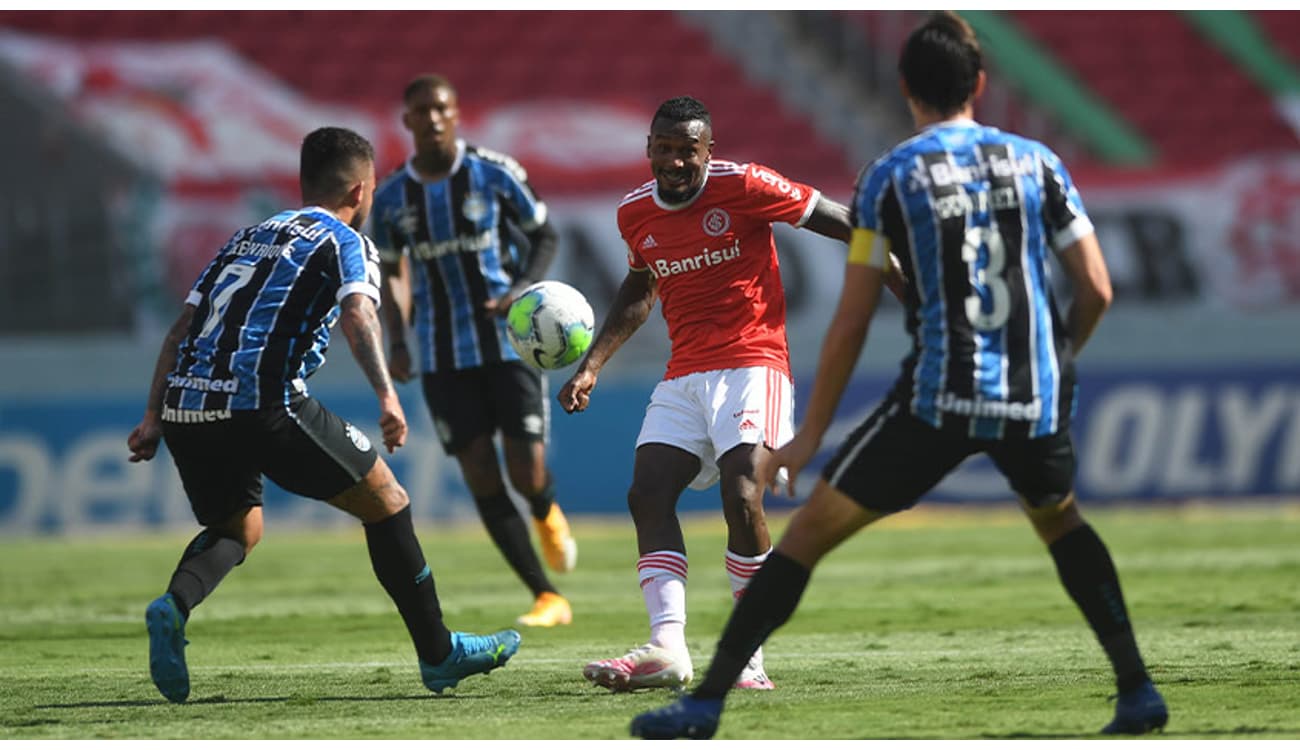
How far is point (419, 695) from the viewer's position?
6.64 meters

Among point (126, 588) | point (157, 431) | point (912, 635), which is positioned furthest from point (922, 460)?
point (126, 588)

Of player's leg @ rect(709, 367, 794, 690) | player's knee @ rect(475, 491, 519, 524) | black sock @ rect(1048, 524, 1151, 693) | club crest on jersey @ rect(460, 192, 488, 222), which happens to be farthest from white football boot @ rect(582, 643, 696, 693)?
club crest on jersey @ rect(460, 192, 488, 222)

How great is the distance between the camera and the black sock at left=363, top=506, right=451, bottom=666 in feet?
21.4

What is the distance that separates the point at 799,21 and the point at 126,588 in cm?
1299

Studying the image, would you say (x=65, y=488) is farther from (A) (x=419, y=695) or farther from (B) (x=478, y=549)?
(A) (x=419, y=695)

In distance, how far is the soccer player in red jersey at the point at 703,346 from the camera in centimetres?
666

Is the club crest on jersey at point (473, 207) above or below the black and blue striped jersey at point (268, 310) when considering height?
above

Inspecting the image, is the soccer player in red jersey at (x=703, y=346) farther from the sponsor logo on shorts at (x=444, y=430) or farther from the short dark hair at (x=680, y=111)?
the sponsor logo on shorts at (x=444, y=430)

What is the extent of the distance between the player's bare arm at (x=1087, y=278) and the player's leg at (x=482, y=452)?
A: 4.38 metres

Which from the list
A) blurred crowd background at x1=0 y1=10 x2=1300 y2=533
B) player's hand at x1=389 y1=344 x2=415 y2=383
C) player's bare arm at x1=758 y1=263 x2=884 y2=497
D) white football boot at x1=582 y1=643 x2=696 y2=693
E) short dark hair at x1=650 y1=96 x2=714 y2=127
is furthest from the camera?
blurred crowd background at x1=0 y1=10 x2=1300 y2=533

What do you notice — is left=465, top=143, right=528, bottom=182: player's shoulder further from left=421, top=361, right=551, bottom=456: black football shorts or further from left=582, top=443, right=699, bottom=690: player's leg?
left=582, top=443, right=699, bottom=690: player's leg

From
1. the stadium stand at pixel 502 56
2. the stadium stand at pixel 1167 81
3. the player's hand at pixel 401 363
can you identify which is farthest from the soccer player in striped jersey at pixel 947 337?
the stadium stand at pixel 1167 81

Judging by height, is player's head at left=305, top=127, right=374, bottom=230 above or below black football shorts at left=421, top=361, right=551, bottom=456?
above

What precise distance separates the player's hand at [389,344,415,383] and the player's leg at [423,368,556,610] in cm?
14
